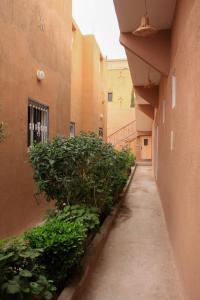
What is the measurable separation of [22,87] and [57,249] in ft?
13.9

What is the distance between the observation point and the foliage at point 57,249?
3.07 m

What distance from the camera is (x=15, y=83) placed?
6082 mm

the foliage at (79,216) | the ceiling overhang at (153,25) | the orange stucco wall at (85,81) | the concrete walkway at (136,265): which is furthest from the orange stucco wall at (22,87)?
the orange stucco wall at (85,81)

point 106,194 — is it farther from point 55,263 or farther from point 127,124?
point 127,124

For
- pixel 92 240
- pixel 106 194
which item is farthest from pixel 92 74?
pixel 92 240

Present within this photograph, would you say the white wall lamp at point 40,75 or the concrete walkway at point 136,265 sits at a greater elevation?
the white wall lamp at point 40,75

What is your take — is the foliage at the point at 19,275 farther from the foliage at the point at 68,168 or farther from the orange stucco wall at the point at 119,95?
the orange stucco wall at the point at 119,95

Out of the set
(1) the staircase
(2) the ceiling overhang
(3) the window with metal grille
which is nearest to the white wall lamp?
(3) the window with metal grille

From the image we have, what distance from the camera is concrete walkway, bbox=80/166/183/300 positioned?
11.7 feet

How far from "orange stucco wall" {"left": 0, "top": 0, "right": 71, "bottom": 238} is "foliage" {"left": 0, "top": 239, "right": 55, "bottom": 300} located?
3.12 meters

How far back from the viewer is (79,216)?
423cm

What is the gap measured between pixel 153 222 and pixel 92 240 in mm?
2326

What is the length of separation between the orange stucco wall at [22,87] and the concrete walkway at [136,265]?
2013 mm

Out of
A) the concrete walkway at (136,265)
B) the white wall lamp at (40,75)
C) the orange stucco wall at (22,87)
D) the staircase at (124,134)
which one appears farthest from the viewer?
the staircase at (124,134)
